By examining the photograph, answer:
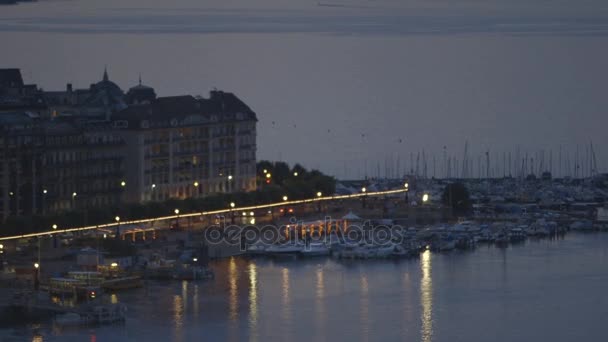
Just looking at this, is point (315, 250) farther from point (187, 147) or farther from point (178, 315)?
point (178, 315)

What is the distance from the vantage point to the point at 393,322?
14867 millimetres

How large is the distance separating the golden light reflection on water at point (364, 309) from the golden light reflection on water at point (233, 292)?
903 millimetres

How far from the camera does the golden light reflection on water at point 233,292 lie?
1515 cm

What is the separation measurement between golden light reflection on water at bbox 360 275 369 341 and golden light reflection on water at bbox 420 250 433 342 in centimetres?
38

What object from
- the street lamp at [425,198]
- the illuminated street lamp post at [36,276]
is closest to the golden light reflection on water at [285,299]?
the illuminated street lamp post at [36,276]

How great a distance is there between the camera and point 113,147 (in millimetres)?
19938

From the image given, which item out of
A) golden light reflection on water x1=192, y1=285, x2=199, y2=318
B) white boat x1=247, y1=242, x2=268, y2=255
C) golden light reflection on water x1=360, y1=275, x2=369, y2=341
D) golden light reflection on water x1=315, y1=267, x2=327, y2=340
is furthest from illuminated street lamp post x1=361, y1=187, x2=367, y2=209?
golden light reflection on water x1=192, y1=285, x2=199, y2=318

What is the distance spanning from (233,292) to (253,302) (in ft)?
1.61

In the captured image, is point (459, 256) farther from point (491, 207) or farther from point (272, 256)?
point (491, 207)

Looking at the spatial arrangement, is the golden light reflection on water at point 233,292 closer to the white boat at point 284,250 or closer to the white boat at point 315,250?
the white boat at point 284,250

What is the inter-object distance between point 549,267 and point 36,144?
460 centimetres

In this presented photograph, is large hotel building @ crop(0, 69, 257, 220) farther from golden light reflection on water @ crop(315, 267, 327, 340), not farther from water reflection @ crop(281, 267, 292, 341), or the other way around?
golden light reflection on water @ crop(315, 267, 327, 340)

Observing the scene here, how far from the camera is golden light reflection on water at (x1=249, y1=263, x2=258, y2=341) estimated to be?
14437 millimetres

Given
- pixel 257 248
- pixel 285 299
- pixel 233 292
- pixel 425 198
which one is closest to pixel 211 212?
pixel 257 248
